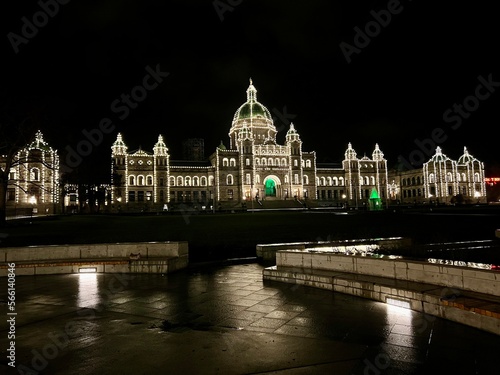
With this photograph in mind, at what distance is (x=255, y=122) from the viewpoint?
320ft

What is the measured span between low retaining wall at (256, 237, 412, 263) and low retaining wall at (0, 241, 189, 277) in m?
2.93

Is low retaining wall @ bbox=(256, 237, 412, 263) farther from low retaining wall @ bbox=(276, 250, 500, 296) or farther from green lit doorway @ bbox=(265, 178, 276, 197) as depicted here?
green lit doorway @ bbox=(265, 178, 276, 197)

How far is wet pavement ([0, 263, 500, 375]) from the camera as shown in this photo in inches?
183

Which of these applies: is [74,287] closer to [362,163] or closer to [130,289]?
[130,289]

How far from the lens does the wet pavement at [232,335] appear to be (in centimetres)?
465

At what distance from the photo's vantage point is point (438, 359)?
475 cm

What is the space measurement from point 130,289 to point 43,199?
6282cm

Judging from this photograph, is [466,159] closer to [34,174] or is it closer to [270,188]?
[270,188]

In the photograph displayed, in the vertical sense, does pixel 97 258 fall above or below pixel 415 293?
above

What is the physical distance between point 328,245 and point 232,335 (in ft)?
22.6

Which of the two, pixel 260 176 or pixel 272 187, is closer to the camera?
pixel 260 176

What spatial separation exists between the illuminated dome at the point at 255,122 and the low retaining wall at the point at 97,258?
83.3 m

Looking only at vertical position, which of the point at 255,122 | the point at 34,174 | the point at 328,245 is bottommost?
the point at 328,245

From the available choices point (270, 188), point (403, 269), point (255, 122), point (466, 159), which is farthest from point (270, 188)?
point (403, 269)
